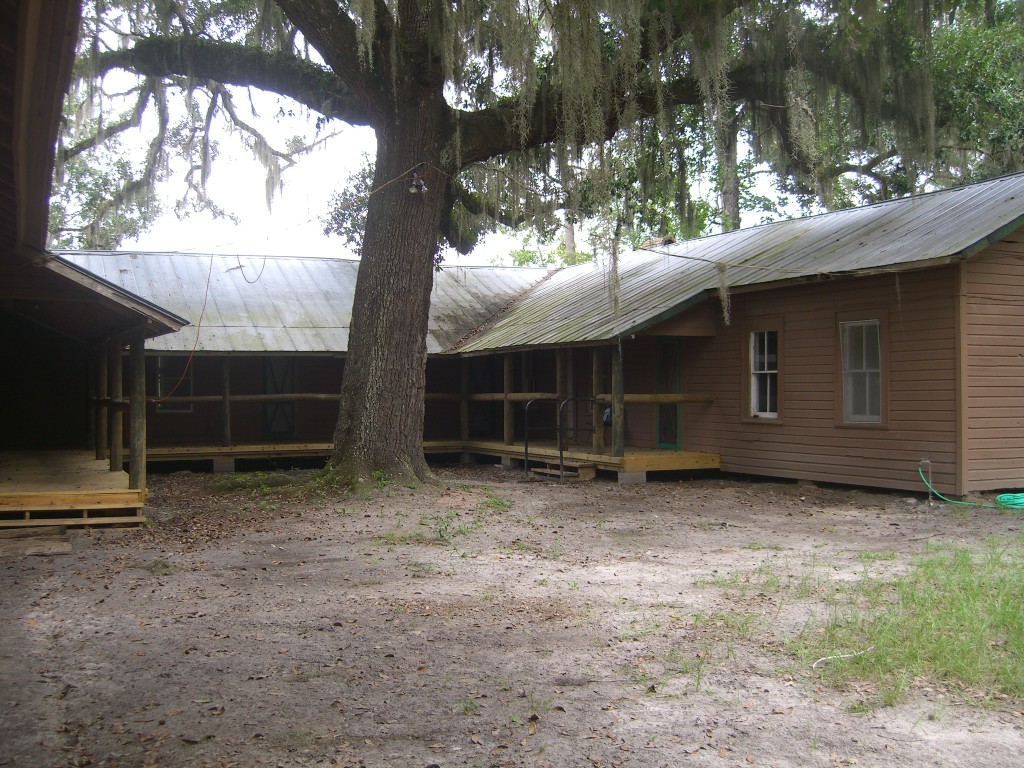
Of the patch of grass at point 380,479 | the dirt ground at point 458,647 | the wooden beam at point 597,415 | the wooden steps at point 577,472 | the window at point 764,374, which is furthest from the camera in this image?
the wooden beam at point 597,415

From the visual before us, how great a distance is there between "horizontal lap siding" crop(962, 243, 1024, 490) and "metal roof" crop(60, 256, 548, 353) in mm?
10131

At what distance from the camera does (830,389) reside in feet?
42.3

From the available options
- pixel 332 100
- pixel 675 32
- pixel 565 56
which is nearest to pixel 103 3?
pixel 332 100

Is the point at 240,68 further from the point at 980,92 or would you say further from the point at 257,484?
the point at 980,92

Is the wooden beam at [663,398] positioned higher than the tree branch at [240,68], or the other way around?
the tree branch at [240,68]

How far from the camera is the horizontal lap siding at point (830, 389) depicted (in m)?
11.4

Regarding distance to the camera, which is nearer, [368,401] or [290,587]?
[290,587]

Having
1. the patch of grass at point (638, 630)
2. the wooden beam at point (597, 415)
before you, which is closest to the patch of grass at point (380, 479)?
the wooden beam at point (597, 415)

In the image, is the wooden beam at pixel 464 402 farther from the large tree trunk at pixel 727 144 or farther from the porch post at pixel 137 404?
the porch post at pixel 137 404

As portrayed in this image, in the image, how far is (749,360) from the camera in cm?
1424

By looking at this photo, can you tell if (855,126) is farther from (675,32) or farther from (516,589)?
(516,589)

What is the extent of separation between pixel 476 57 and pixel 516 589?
25.9 feet

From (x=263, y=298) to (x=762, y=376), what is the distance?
10.1 metres

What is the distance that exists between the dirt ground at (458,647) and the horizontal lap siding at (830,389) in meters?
1.70
